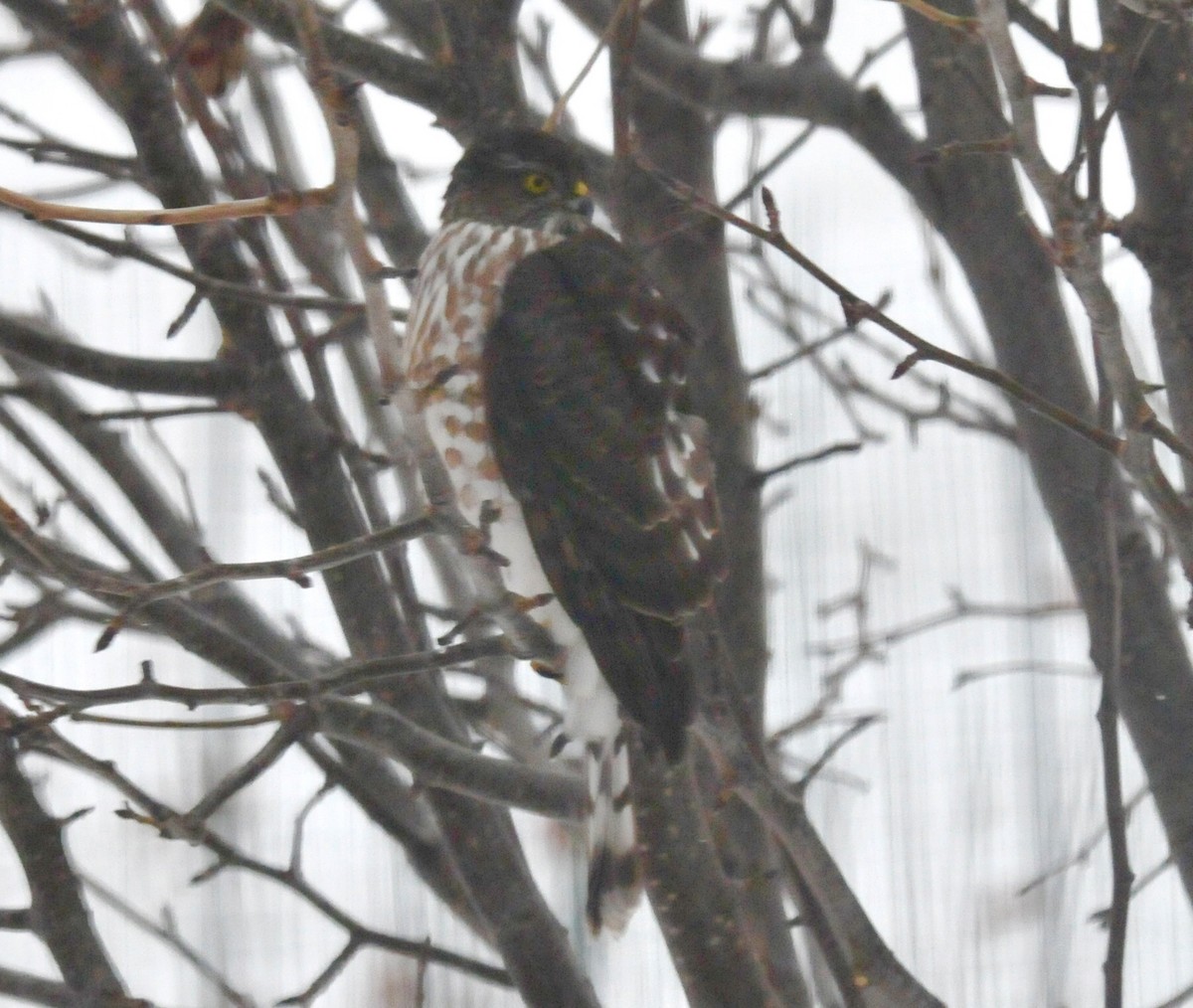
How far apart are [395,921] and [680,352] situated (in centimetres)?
124

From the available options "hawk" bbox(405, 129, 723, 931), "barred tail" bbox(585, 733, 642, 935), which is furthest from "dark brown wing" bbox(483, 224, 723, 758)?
"barred tail" bbox(585, 733, 642, 935)

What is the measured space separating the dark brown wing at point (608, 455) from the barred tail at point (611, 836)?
9.5 inches

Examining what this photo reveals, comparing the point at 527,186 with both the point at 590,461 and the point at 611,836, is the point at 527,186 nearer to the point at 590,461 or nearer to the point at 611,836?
the point at 590,461

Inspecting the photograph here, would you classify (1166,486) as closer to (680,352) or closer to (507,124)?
(680,352)

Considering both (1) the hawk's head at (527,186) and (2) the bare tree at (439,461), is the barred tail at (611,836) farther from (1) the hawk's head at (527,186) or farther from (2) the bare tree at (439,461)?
(1) the hawk's head at (527,186)

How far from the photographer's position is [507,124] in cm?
260

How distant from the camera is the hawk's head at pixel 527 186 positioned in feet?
8.69

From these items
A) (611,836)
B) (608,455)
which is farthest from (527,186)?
(611,836)

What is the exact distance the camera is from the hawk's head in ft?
8.69

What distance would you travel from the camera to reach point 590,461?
220 cm

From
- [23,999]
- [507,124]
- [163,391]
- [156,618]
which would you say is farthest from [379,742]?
[507,124]

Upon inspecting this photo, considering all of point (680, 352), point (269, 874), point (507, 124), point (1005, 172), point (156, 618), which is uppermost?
point (507, 124)

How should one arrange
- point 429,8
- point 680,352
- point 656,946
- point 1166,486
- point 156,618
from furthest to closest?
1. point 656,946
2. point 429,8
3. point 680,352
4. point 156,618
5. point 1166,486

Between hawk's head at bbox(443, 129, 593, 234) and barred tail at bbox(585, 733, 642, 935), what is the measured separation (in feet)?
3.09
